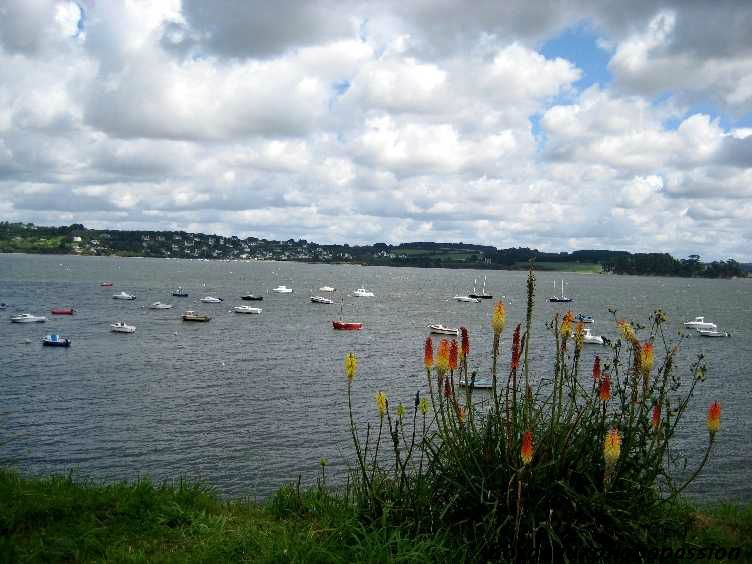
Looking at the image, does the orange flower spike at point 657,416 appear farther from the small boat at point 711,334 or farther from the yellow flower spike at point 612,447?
the small boat at point 711,334

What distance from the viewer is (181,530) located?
6730mm

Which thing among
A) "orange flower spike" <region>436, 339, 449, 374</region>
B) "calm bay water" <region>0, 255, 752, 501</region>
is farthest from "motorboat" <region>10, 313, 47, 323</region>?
"orange flower spike" <region>436, 339, 449, 374</region>

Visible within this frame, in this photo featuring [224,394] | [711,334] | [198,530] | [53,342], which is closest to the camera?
[198,530]

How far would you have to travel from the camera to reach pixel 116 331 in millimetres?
59938

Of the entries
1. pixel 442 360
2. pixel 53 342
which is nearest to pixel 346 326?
pixel 53 342

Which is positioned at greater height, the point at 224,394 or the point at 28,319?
the point at 224,394

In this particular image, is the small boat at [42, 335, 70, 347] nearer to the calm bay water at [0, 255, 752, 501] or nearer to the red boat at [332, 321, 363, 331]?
the calm bay water at [0, 255, 752, 501]

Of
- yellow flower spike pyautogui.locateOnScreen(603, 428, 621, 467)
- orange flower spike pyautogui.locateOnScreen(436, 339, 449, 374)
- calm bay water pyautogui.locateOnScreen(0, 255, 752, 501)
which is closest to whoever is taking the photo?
yellow flower spike pyautogui.locateOnScreen(603, 428, 621, 467)

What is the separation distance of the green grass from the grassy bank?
1 centimetres

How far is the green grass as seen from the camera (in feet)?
18.1

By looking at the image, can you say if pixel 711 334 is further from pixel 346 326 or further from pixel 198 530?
pixel 198 530

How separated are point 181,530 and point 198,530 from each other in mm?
181

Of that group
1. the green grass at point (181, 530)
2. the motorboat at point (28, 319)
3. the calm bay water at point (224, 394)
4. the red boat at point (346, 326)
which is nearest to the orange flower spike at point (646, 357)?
the green grass at point (181, 530)

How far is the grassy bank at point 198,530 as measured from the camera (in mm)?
5535
